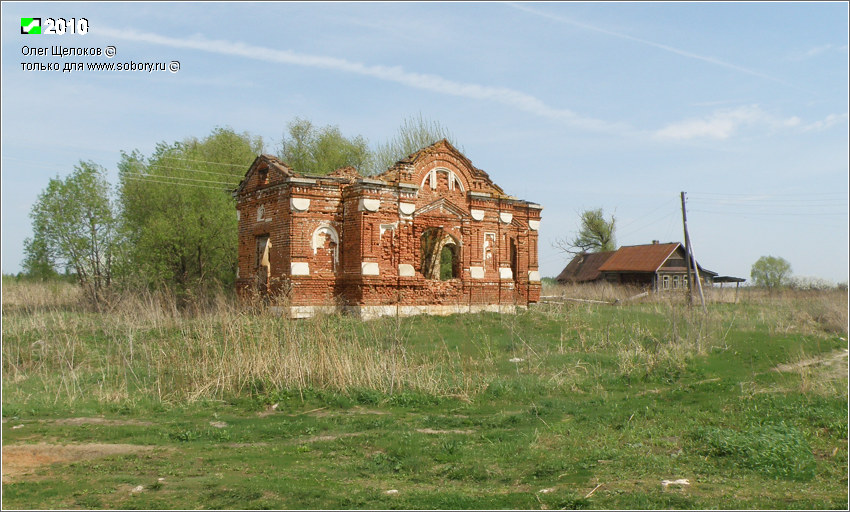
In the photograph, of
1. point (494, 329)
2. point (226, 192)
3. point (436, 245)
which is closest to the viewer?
point (494, 329)

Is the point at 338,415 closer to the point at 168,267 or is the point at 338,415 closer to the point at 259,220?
the point at 259,220

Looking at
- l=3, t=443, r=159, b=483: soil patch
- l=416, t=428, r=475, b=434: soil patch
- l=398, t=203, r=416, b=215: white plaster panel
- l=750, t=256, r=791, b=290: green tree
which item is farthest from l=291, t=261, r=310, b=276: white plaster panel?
l=750, t=256, r=791, b=290: green tree

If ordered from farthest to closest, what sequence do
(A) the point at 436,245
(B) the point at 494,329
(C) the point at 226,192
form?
(C) the point at 226,192 → (A) the point at 436,245 → (B) the point at 494,329

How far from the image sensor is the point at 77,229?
94.3 feet

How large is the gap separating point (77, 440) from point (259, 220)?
15.2 meters

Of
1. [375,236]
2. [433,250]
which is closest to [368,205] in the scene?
[375,236]

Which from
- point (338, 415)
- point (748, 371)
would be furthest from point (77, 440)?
point (748, 371)

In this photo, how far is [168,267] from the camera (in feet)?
95.2

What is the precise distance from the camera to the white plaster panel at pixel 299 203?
2167 centimetres

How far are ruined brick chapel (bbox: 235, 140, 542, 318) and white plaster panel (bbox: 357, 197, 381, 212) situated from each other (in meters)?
0.05

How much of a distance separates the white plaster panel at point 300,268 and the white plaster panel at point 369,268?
1.77m

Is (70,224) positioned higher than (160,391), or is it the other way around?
(70,224)

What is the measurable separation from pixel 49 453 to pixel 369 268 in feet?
47.2

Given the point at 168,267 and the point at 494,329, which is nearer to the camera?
the point at 494,329
